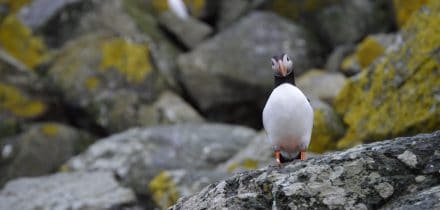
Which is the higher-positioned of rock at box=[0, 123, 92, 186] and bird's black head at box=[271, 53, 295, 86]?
rock at box=[0, 123, 92, 186]

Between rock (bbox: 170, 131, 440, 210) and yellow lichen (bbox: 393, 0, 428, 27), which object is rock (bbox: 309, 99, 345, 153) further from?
rock (bbox: 170, 131, 440, 210)

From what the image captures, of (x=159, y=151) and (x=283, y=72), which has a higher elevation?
(x=159, y=151)

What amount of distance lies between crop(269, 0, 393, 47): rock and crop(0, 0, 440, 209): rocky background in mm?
27

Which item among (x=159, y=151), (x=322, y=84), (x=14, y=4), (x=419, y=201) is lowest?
(x=419, y=201)

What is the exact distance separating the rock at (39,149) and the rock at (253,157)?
164 inches

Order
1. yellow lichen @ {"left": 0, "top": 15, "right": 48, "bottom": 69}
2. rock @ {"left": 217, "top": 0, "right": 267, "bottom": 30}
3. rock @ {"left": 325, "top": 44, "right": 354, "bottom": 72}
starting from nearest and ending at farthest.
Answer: rock @ {"left": 325, "top": 44, "right": 354, "bottom": 72}
yellow lichen @ {"left": 0, "top": 15, "right": 48, "bottom": 69}
rock @ {"left": 217, "top": 0, "right": 267, "bottom": 30}

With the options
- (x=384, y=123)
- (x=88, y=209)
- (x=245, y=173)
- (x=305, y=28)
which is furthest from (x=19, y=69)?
(x=245, y=173)

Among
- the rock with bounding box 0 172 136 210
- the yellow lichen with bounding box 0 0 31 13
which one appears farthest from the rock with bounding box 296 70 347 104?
the yellow lichen with bounding box 0 0 31 13

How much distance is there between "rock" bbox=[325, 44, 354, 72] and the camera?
14398 mm

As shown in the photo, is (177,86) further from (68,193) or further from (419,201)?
(419,201)

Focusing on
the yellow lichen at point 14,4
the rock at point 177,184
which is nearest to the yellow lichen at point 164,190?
the rock at point 177,184

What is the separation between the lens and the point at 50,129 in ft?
45.9

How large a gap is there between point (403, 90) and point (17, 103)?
914 centimetres

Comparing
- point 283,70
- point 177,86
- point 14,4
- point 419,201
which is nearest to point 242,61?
point 177,86
